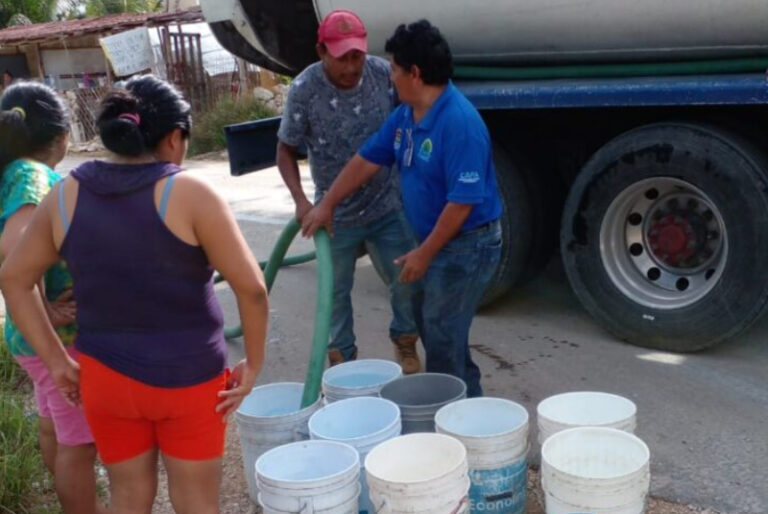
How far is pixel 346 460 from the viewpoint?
9.19 ft

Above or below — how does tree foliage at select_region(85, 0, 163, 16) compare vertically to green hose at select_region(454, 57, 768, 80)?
above

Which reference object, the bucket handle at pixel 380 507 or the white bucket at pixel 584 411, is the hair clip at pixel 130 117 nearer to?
the bucket handle at pixel 380 507

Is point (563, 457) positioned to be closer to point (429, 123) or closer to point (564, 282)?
point (429, 123)

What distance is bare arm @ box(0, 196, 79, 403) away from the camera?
2199 millimetres

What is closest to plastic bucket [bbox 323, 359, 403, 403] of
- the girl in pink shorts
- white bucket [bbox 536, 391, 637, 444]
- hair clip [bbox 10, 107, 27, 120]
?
white bucket [bbox 536, 391, 637, 444]

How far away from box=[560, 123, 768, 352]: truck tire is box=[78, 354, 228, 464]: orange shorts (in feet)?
9.12

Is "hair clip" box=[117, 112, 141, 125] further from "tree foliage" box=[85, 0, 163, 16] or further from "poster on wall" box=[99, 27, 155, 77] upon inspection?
"tree foliage" box=[85, 0, 163, 16]

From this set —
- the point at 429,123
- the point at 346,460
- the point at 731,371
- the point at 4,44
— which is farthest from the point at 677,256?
the point at 4,44

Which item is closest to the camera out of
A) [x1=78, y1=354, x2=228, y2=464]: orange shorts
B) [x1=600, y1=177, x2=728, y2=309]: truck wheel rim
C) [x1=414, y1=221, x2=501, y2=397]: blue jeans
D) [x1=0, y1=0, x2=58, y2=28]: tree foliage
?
[x1=78, y1=354, x2=228, y2=464]: orange shorts

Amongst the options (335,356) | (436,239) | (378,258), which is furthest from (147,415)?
(378,258)

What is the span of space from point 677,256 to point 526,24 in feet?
4.72

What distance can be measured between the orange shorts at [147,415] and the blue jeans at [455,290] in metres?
1.20

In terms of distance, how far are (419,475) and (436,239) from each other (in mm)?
841

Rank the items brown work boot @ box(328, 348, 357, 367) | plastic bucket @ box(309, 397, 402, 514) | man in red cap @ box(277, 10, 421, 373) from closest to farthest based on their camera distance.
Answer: plastic bucket @ box(309, 397, 402, 514)
man in red cap @ box(277, 10, 421, 373)
brown work boot @ box(328, 348, 357, 367)
